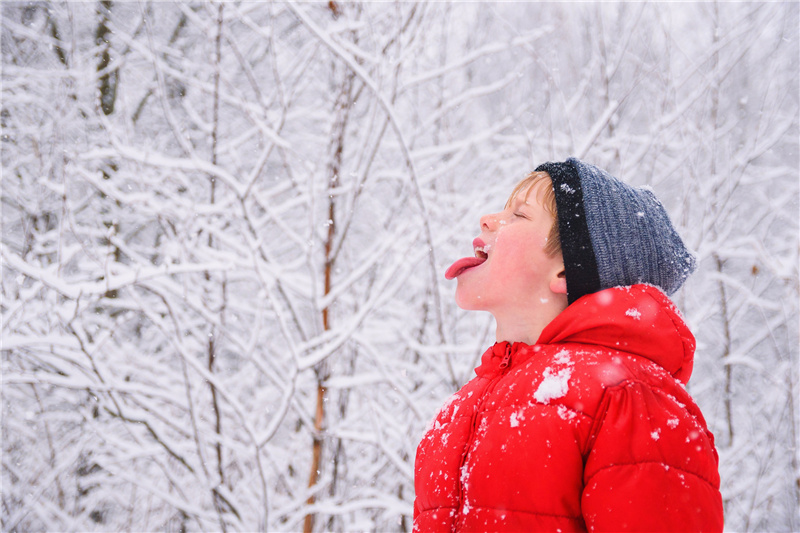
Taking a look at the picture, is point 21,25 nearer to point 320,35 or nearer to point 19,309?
point 19,309

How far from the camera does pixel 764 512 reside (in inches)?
137

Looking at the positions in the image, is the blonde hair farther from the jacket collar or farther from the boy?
the jacket collar

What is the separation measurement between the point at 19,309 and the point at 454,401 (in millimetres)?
2084

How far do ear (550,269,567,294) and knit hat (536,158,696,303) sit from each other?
18 mm

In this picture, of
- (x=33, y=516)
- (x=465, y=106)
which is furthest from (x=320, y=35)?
(x=33, y=516)

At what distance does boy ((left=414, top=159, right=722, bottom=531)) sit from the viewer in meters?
0.78

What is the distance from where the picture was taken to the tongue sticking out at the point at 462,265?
1238mm

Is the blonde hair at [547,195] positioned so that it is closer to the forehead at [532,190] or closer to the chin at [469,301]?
the forehead at [532,190]

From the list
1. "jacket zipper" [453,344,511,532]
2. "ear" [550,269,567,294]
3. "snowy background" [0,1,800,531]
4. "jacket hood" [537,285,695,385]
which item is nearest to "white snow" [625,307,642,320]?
"jacket hood" [537,285,695,385]

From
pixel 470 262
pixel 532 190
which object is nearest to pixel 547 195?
pixel 532 190

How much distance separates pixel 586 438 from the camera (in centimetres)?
84

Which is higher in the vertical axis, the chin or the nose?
the nose

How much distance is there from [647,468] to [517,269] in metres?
0.51

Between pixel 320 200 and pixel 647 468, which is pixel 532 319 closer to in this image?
pixel 647 468
